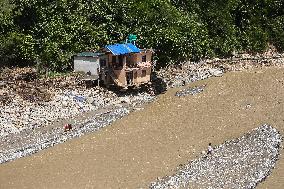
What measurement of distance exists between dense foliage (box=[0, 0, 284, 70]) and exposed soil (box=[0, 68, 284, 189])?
19.7 feet

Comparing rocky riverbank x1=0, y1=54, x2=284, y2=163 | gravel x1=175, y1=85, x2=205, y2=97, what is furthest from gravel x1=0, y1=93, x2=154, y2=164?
gravel x1=175, y1=85, x2=205, y2=97

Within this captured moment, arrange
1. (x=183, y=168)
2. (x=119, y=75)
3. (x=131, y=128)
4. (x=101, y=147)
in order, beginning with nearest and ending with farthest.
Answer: (x=183, y=168), (x=101, y=147), (x=131, y=128), (x=119, y=75)

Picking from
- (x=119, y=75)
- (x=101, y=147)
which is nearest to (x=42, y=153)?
(x=101, y=147)

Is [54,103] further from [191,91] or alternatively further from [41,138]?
[191,91]

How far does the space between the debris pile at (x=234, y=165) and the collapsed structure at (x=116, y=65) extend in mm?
13196

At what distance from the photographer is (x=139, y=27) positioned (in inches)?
2025

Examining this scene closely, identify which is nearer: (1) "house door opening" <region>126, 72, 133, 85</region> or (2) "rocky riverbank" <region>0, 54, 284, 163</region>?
(2) "rocky riverbank" <region>0, 54, 284, 163</region>

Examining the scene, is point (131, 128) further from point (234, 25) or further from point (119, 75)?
point (234, 25)

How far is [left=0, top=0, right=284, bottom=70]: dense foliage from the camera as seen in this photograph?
4797 cm

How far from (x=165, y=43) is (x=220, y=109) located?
10854 mm

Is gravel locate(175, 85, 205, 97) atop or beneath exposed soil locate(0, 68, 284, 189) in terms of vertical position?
atop

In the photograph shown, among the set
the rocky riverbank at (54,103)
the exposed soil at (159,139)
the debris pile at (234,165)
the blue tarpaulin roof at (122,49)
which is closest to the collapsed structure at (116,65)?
the blue tarpaulin roof at (122,49)

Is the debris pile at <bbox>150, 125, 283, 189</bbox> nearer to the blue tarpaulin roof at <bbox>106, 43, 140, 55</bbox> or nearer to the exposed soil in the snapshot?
the exposed soil

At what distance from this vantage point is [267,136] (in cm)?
3850
